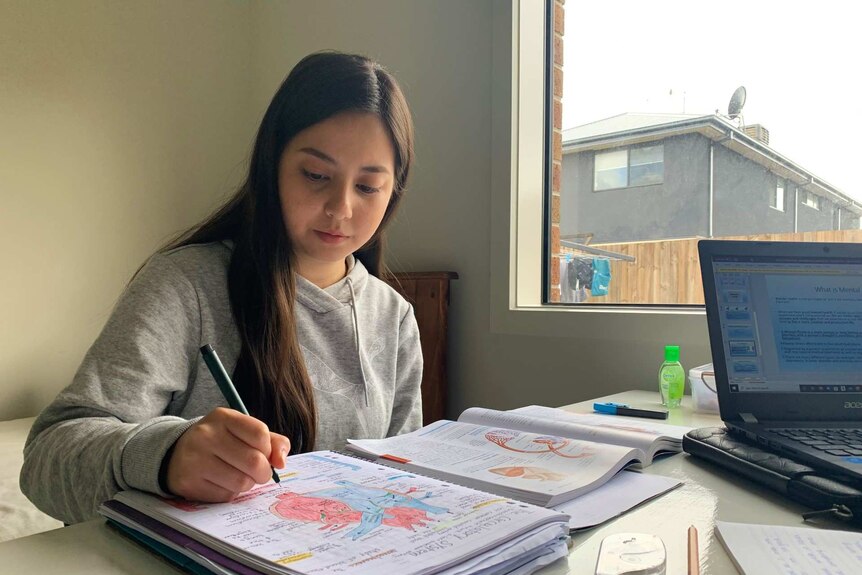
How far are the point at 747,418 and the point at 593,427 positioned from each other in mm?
195

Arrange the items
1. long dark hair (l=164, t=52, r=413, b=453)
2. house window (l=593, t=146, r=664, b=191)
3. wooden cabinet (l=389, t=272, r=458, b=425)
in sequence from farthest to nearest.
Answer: wooden cabinet (l=389, t=272, r=458, b=425) < house window (l=593, t=146, r=664, b=191) < long dark hair (l=164, t=52, r=413, b=453)

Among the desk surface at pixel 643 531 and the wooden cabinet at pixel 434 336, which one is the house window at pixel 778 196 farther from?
the desk surface at pixel 643 531

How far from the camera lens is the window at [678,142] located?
1.52 m

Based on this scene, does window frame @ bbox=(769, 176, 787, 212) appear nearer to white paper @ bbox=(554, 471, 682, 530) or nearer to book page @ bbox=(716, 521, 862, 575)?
white paper @ bbox=(554, 471, 682, 530)

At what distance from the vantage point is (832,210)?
4.86 ft

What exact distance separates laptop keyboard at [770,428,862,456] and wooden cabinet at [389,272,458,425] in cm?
117

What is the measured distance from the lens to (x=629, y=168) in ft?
6.00

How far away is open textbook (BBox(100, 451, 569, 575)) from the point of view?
0.47 m

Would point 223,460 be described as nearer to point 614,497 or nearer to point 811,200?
point 614,497

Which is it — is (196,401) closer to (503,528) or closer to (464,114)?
(503,528)

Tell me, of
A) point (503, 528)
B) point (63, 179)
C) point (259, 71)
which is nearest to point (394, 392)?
point (503, 528)

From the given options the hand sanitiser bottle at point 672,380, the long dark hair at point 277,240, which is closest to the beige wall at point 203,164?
the hand sanitiser bottle at point 672,380

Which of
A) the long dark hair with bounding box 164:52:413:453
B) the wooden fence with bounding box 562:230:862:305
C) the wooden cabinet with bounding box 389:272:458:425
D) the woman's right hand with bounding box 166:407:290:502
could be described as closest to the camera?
the woman's right hand with bounding box 166:407:290:502

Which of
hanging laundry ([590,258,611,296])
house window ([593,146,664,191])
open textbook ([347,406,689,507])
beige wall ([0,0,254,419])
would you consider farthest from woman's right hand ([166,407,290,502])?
beige wall ([0,0,254,419])
